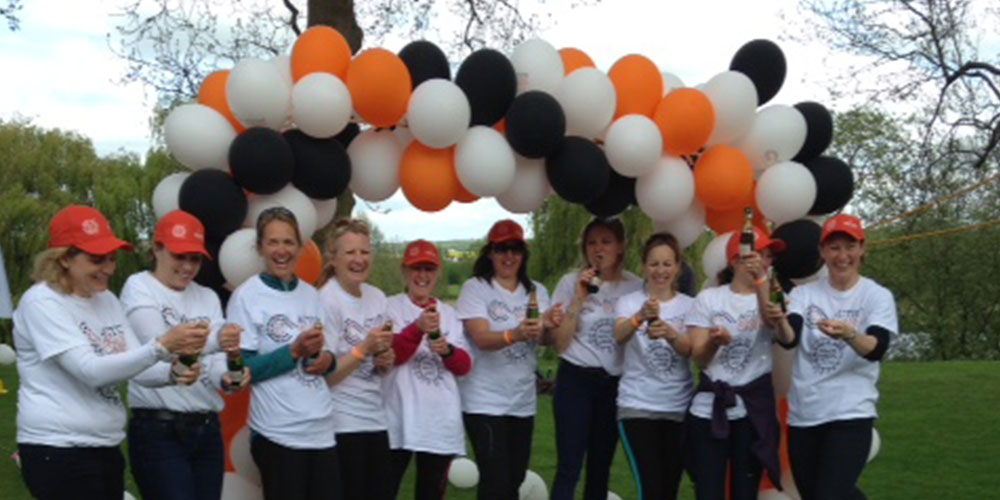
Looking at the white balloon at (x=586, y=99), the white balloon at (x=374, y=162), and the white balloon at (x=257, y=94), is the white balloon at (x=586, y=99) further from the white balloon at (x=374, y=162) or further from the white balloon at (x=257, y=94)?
the white balloon at (x=257, y=94)

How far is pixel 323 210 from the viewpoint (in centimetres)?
588

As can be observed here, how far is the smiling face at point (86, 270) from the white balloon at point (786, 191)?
3.39 metres

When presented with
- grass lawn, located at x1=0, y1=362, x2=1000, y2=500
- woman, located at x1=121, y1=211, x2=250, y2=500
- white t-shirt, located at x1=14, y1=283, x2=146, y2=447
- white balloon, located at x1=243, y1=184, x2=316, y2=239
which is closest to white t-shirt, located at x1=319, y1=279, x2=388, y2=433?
white balloon, located at x1=243, y1=184, x2=316, y2=239

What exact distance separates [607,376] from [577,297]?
50 centimetres

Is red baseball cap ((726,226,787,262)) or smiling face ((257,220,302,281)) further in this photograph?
red baseball cap ((726,226,787,262))

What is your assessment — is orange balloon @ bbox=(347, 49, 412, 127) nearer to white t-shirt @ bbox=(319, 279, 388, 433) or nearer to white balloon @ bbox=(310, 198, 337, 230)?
white balloon @ bbox=(310, 198, 337, 230)

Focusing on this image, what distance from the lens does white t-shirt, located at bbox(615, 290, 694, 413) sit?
18.5ft

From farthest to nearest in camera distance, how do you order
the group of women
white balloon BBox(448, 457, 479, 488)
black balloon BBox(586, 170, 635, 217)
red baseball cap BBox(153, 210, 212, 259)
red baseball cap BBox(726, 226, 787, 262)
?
white balloon BBox(448, 457, 479, 488), black balloon BBox(586, 170, 635, 217), red baseball cap BBox(726, 226, 787, 262), red baseball cap BBox(153, 210, 212, 259), the group of women

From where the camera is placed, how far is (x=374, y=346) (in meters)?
5.05

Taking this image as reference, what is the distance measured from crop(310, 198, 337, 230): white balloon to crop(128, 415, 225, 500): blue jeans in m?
1.51

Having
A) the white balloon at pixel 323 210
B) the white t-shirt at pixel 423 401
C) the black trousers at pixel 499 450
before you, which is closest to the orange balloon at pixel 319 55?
the white balloon at pixel 323 210

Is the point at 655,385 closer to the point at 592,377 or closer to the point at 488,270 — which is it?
the point at 592,377

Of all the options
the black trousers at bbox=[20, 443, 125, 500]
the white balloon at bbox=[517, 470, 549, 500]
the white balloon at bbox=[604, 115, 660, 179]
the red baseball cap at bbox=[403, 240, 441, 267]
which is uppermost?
the white balloon at bbox=[604, 115, 660, 179]

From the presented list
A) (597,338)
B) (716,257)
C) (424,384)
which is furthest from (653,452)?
(424,384)
